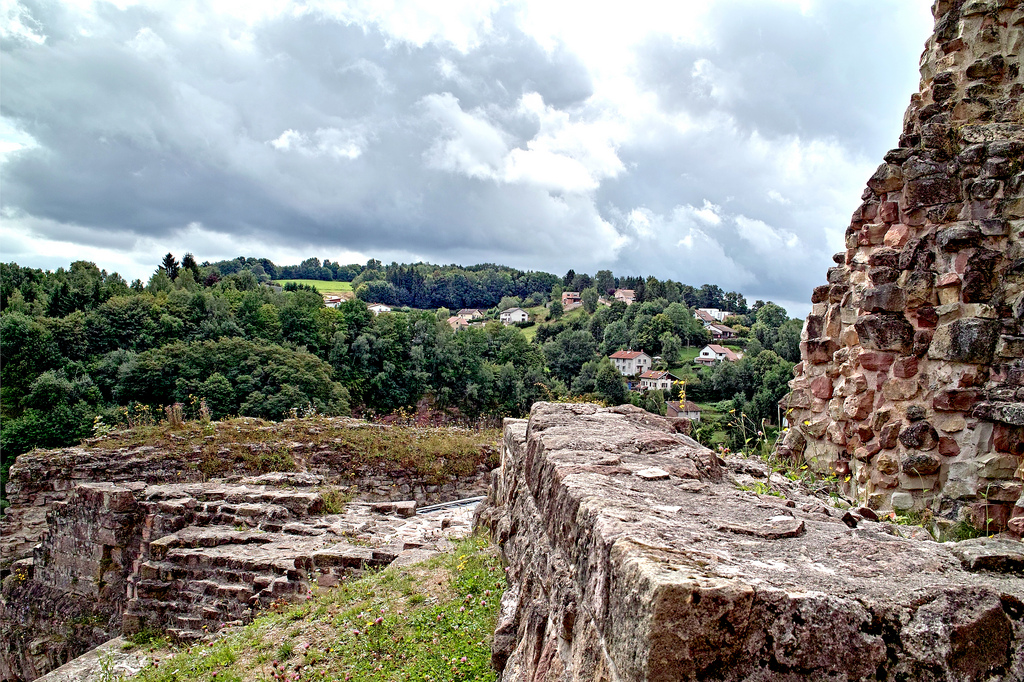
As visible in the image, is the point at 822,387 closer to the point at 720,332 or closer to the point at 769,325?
the point at 769,325

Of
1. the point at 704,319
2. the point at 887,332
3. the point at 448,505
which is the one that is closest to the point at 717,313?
the point at 704,319

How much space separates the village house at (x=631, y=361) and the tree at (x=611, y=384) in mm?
8570

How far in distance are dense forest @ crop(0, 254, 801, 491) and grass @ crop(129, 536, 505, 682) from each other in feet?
35.3

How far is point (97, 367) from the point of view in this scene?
140 ft

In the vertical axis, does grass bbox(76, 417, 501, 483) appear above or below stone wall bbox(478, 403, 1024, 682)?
below

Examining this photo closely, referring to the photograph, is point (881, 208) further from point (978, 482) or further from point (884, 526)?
point (884, 526)

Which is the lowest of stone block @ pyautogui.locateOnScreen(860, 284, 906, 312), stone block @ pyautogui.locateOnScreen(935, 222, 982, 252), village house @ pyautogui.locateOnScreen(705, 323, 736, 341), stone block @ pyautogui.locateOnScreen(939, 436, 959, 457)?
stone block @ pyautogui.locateOnScreen(939, 436, 959, 457)

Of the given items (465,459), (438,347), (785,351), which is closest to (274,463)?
(465,459)

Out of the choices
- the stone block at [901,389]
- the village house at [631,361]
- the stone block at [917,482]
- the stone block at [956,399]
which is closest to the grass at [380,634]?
the stone block at [917,482]

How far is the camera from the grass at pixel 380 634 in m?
4.92

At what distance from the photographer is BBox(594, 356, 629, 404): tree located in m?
44.5

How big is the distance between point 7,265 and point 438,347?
43.8 metres

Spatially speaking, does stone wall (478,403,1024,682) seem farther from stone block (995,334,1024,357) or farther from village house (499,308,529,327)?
village house (499,308,529,327)

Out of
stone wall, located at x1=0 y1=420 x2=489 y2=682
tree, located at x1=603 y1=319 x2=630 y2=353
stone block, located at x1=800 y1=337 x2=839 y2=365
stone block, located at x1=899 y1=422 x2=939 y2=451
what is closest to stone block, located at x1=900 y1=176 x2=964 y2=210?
stone block, located at x1=800 y1=337 x2=839 y2=365
